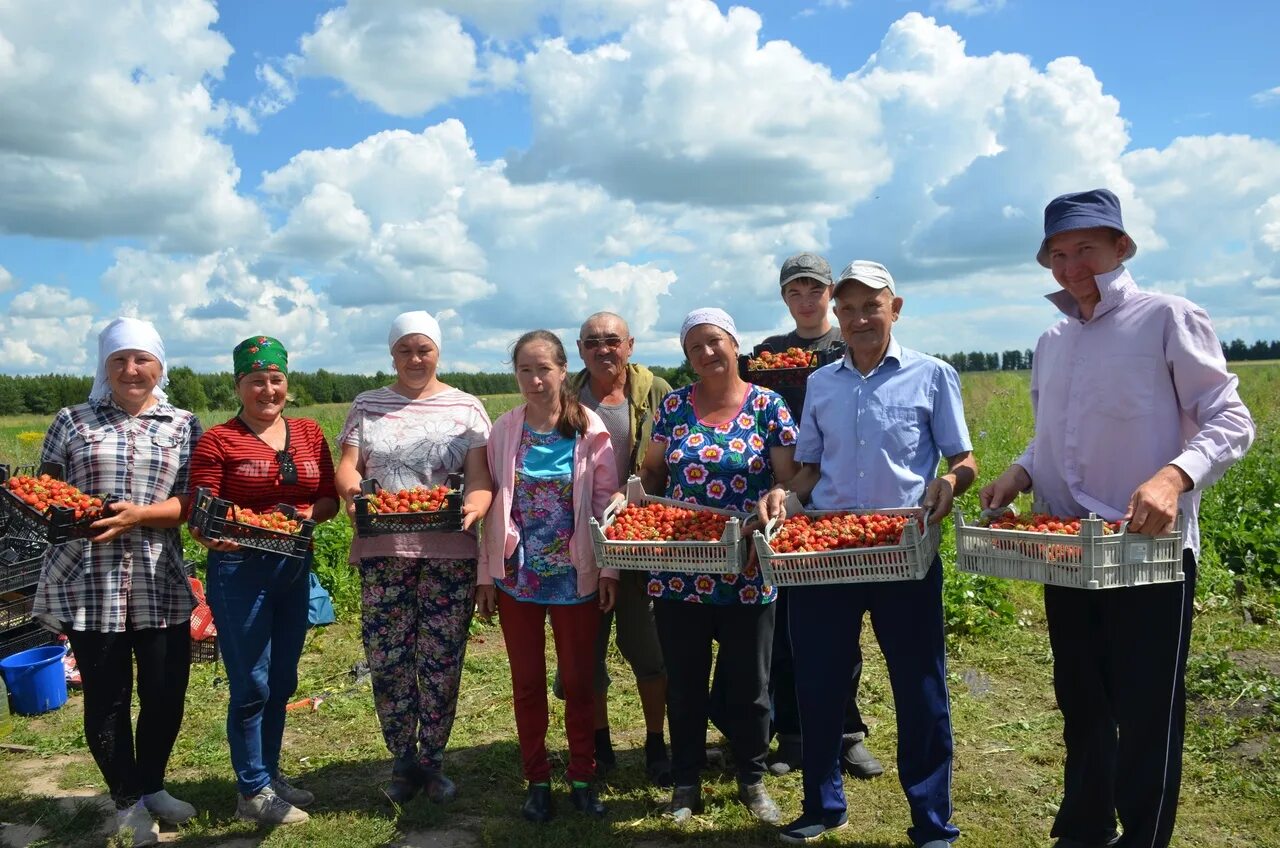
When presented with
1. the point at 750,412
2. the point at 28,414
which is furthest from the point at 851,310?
the point at 28,414

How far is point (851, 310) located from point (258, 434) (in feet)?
8.54

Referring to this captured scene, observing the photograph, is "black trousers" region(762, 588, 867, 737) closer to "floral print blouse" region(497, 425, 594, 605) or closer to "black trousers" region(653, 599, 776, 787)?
"black trousers" region(653, 599, 776, 787)

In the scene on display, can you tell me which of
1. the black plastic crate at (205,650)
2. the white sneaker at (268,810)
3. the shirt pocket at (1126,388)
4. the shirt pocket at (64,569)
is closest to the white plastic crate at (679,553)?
the shirt pocket at (1126,388)

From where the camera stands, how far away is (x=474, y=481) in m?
4.25

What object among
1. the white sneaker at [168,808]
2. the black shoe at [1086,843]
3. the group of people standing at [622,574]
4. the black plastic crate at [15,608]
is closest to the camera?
the group of people standing at [622,574]

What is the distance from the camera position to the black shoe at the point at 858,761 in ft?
14.6

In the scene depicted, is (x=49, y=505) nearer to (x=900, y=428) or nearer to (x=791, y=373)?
(x=791, y=373)

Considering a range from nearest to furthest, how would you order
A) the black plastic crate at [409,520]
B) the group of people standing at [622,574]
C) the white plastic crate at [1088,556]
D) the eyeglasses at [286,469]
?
1. the white plastic crate at [1088,556]
2. the group of people standing at [622,574]
3. the black plastic crate at [409,520]
4. the eyeglasses at [286,469]

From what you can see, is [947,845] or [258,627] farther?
[258,627]

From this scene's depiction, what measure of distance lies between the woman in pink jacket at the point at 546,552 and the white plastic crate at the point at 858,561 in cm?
94

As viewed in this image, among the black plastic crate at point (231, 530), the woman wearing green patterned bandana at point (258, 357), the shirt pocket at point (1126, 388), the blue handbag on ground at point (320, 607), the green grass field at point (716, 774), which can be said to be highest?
the woman wearing green patterned bandana at point (258, 357)

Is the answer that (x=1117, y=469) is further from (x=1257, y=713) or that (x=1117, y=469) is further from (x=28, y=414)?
(x=28, y=414)

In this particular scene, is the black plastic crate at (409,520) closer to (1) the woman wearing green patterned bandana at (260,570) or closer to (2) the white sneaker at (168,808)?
(1) the woman wearing green patterned bandana at (260,570)

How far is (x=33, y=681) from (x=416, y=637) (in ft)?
9.97
